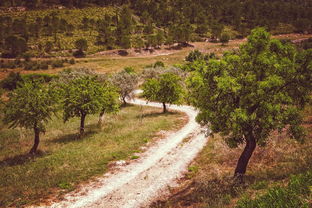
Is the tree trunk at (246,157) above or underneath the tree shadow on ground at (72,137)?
above

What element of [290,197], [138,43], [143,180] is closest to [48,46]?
[138,43]

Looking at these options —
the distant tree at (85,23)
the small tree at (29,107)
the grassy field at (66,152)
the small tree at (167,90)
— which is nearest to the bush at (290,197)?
the grassy field at (66,152)

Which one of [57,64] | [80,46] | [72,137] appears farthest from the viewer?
[80,46]

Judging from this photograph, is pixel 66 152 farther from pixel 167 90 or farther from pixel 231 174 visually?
pixel 167 90

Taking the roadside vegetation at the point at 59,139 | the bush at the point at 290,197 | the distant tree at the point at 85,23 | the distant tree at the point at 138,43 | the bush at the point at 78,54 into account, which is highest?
the distant tree at the point at 85,23

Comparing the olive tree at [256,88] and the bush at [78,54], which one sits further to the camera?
the bush at [78,54]

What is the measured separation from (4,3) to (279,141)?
204 meters

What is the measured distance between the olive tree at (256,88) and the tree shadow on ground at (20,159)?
2040 cm

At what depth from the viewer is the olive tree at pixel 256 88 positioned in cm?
1334

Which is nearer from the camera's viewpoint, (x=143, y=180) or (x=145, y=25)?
(x=143, y=180)

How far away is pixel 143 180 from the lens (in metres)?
20.4

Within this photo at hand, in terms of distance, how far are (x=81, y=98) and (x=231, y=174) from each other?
21847mm

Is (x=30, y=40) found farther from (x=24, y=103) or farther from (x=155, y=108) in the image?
(x=24, y=103)

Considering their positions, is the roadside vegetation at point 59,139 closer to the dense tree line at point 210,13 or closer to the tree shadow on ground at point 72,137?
the tree shadow on ground at point 72,137
